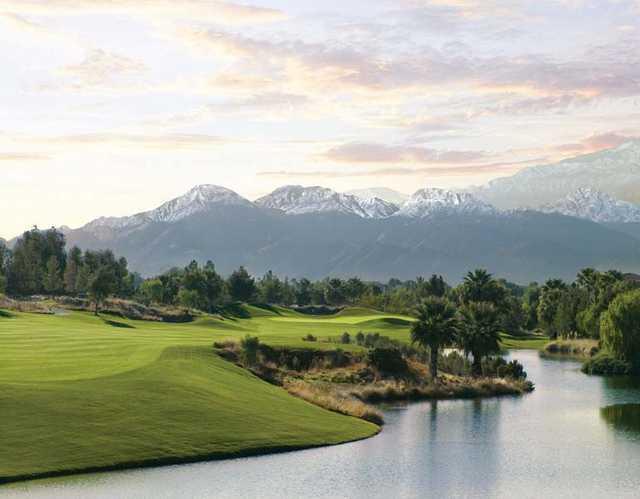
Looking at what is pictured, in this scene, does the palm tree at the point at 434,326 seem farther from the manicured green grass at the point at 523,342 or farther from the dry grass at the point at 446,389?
the manicured green grass at the point at 523,342

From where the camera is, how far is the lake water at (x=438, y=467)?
50.6m

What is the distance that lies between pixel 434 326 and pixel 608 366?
34157mm

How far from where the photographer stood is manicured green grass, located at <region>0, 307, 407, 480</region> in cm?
5422

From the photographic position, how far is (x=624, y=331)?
120938 mm

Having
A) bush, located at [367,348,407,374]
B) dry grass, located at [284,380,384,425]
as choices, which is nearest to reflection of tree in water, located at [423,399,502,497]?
dry grass, located at [284,380,384,425]

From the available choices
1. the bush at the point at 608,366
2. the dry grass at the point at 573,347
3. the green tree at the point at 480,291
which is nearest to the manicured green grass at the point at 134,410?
the bush at the point at 608,366

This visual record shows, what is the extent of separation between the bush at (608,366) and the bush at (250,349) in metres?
49.3

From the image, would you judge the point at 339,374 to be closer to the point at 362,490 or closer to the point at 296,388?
the point at 296,388

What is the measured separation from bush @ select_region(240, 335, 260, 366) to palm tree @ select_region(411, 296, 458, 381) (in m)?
16.5

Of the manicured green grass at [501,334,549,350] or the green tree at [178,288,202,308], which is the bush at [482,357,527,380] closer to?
the manicured green grass at [501,334,549,350]

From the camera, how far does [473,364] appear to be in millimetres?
111250

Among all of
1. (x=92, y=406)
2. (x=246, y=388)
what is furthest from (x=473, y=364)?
(x=92, y=406)

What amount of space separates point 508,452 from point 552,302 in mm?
134660

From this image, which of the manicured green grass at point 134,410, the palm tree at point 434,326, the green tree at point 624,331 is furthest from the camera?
the green tree at point 624,331
